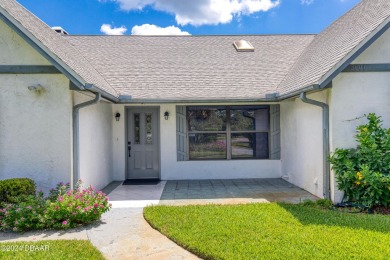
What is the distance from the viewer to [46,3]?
10836 mm

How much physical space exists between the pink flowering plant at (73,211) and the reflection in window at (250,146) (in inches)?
221

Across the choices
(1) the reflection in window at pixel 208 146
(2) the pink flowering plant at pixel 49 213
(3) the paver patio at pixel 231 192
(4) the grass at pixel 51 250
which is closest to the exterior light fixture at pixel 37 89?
(2) the pink flowering plant at pixel 49 213

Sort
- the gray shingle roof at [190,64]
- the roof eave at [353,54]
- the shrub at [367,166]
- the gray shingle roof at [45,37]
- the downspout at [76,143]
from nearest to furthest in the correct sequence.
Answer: the shrub at [367,166] < the roof eave at [353,54] < the gray shingle roof at [45,37] < the downspout at [76,143] < the gray shingle roof at [190,64]

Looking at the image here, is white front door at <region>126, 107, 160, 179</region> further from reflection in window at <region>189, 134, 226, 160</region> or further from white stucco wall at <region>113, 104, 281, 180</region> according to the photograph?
reflection in window at <region>189, 134, 226, 160</region>

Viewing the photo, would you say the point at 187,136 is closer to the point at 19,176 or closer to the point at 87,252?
the point at 19,176

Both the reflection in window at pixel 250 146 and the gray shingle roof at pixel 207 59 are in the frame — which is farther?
the reflection in window at pixel 250 146

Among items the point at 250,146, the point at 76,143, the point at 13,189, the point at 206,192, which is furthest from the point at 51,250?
the point at 250,146

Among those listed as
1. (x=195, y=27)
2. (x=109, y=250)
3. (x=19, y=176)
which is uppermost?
(x=195, y=27)

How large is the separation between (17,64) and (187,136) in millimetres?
5508

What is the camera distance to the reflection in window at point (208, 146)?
10039 millimetres

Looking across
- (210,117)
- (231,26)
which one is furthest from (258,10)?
(210,117)

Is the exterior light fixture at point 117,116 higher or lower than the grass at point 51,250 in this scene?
higher

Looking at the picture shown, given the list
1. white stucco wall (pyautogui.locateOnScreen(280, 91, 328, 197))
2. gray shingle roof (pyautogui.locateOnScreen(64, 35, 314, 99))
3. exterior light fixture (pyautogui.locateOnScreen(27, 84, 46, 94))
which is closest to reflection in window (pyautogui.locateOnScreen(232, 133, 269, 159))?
white stucco wall (pyautogui.locateOnScreen(280, 91, 328, 197))

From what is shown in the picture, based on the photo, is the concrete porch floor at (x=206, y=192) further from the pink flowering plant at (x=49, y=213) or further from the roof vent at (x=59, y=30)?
the roof vent at (x=59, y=30)
